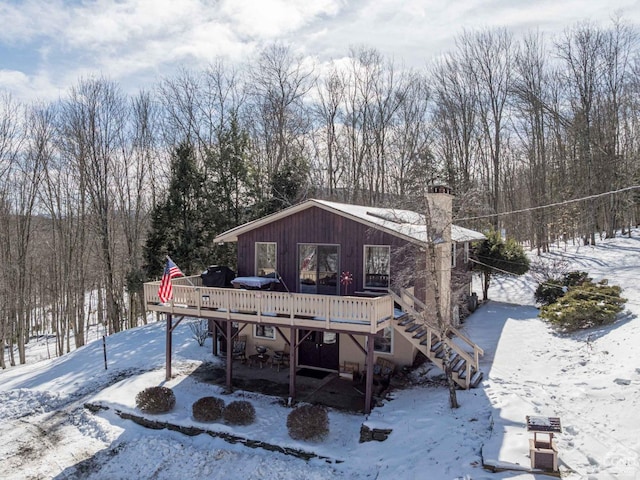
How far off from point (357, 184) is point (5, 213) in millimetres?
23565

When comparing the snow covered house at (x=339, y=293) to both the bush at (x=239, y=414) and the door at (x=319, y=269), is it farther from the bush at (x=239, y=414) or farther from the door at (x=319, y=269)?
the bush at (x=239, y=414)

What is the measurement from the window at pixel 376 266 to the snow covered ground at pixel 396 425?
11.6ft

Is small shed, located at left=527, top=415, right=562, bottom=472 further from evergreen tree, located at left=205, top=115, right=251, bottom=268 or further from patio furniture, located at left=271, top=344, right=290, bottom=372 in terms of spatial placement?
evergreen tree, located at left=205, top=115, right=251, bottom=268

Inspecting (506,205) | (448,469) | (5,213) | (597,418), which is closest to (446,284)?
(597,418)

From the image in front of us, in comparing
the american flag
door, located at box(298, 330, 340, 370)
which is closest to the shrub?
door, located at box(298, 330, 340, 370)

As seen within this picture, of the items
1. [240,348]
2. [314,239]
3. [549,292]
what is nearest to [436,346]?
[314,239]

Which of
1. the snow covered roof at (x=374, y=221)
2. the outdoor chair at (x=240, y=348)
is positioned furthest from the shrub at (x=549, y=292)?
the outdoor chair at (x=240, y=348)

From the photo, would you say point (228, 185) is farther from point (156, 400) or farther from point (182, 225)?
point (156, 400)

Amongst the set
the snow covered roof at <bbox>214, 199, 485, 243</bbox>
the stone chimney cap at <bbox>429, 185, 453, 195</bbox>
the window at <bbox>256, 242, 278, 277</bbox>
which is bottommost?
the window at <bbox>256, 242, 278, 277</bbox>

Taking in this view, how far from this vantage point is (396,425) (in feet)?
35.4

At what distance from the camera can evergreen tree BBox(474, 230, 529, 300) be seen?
22250 mm

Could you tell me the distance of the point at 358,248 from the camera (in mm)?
14023

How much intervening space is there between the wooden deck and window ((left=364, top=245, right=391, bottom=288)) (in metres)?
1.35

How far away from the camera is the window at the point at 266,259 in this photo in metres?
15.5
